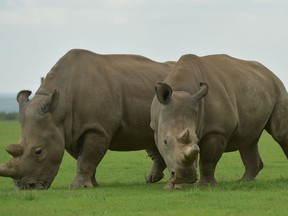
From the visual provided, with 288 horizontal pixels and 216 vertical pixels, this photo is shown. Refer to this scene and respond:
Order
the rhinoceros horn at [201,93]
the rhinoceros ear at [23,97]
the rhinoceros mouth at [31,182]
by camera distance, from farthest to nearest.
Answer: the rhinoceros ear at [23,97] < the rhinoceros mouth at [31,182] < the rhinoceros horn at [201,93]

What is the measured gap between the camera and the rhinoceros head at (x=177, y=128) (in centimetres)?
1466

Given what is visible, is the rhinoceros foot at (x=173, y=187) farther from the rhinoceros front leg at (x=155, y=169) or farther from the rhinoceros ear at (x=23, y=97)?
the rhinoceros front leg at (x=155, y=169)

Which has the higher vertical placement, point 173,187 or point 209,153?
point 209,153

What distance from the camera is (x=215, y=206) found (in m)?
13.5

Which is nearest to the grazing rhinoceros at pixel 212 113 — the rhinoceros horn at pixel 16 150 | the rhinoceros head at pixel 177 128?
the rhinoceros head at pixel 177 128

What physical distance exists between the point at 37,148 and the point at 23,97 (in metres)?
1.20

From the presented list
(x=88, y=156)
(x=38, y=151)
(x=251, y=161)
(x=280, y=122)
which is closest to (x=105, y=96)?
(x=88, y=156)

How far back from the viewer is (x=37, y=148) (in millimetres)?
16203

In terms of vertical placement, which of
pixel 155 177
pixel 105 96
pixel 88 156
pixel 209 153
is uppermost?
pixel 105 96

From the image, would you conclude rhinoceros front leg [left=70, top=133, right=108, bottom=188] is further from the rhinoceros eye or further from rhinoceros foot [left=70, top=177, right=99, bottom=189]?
the rhinoceros eye

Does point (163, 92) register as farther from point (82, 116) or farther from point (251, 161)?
point (251, 161)

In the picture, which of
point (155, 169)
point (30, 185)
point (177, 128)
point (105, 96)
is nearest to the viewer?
point (177, 128)

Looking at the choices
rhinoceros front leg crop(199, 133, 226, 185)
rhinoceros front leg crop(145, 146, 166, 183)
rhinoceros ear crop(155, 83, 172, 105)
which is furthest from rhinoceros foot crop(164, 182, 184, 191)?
rhinoceros front leg crop(145, 146, 166, 183)

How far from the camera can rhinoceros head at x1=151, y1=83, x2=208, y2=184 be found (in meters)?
14.7
